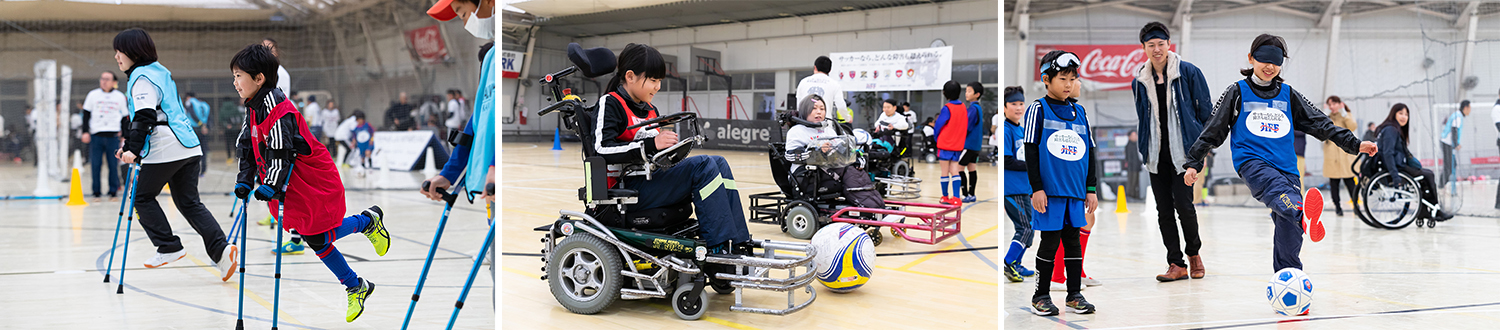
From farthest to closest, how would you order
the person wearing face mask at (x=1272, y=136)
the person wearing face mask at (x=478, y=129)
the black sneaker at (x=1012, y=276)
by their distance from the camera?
the black sneaker at (x=1012, y=276) < the person wearing face mask at (x=1272, y=136) < the person wearing face mask at (x=478, y=129)

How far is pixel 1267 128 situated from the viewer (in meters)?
3.68

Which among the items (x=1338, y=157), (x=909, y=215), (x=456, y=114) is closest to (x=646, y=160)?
(x=909, y=215)

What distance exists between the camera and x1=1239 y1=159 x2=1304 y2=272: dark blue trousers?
11.5 ft

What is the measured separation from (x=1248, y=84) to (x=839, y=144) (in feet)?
8.01

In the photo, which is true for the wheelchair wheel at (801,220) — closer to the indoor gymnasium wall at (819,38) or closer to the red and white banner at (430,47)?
the indoor gymnasium wall at (819,38)

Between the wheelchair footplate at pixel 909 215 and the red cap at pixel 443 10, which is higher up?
the red cap at pixel 443 10

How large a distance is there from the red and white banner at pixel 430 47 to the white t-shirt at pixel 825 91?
38.8ft

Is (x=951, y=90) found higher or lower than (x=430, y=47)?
lower

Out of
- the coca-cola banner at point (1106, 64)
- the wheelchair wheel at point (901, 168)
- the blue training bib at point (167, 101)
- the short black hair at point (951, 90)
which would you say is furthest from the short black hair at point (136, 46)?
the coca-cola banner at point (1106, 64)

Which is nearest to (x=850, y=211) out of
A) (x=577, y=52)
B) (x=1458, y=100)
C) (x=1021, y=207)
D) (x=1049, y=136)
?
(x=1021, y=207)

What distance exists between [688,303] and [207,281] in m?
2.97

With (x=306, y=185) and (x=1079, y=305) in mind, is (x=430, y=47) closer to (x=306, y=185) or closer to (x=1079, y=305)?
(x=306, y=185)

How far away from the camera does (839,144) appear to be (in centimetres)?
557

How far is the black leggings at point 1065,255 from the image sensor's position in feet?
11.3
